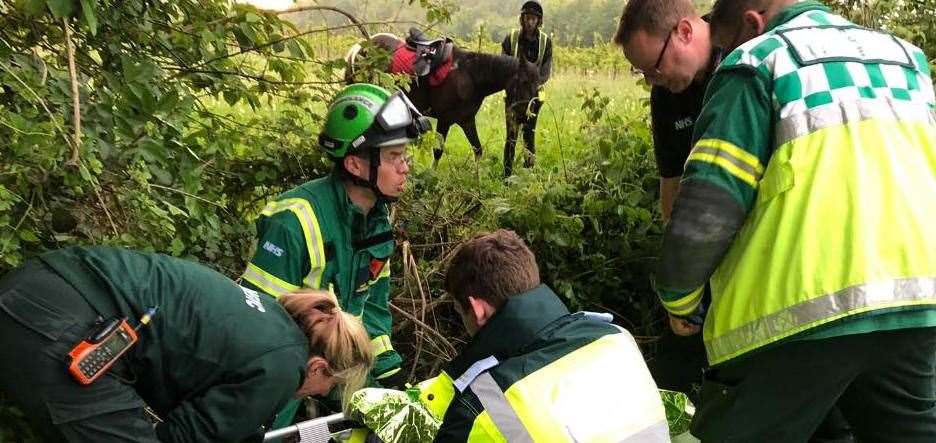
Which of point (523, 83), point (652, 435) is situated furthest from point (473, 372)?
point (523, 83)

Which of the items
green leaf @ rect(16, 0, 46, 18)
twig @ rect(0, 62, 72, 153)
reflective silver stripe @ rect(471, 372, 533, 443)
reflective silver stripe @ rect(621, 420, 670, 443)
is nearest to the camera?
reflective silver stripe @ rect(471, 372, 533, 443)

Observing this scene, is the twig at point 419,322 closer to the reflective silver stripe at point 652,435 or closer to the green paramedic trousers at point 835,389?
the green paramedic trousers at point 835,389

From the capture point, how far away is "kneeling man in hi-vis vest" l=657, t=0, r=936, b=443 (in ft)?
6.44

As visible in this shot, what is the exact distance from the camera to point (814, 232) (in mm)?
1975


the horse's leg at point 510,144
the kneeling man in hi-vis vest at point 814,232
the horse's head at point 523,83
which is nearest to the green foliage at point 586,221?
the horse's leg at point 510,144

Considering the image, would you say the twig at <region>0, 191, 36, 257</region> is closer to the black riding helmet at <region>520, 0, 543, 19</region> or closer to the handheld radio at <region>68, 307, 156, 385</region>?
the handheld radio at <region>68, 307, 156, 385</region>

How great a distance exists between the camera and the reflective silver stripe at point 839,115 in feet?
6.58

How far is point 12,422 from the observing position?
8.21 feet

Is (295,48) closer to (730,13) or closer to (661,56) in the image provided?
(661,56)

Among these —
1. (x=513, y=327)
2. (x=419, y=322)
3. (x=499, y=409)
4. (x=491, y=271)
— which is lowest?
(x=419, y=322)

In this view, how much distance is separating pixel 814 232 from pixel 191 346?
163cm

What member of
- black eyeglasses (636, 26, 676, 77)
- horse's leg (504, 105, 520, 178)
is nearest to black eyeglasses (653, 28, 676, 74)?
black eyeglasses (636, 26, 676, 77)

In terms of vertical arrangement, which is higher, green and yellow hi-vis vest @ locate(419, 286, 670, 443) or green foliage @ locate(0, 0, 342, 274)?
green foliage @ locate(0, 0, 342, 274)

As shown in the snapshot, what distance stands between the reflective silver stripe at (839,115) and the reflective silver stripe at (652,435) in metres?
0.81
